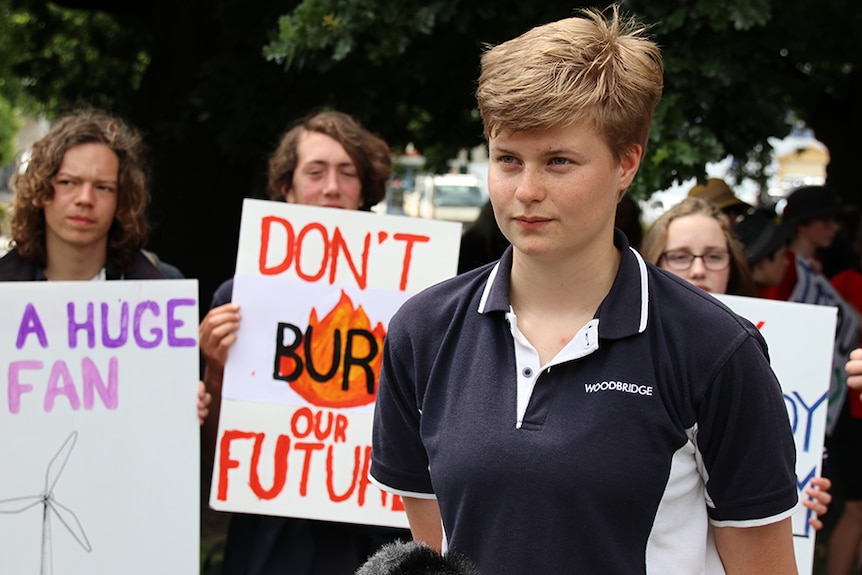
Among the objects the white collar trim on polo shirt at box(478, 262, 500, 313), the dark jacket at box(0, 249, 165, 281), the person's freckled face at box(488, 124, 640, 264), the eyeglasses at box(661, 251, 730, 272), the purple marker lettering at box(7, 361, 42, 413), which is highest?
the person's freckled face at box(488, 124, 640, 264)

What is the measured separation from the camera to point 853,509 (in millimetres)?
4723

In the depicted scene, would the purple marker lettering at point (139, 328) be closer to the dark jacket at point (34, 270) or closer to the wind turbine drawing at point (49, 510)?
the dark jacket at point (34, 270)

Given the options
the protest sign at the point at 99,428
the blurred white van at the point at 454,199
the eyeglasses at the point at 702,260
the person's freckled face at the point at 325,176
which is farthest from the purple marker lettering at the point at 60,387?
the blurred white van at the point at 454,199

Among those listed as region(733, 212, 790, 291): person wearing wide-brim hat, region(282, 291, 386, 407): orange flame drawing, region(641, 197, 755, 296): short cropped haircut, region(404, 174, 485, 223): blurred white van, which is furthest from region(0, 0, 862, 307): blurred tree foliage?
region(404, 174, 485, 223): blurred white van

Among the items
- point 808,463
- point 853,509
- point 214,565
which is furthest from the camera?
point 214,565

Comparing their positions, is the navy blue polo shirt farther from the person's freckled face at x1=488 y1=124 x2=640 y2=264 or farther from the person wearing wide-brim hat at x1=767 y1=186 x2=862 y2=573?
the person wearing wide-brim hat at x1=767 y1=186 x2=862 y2=573

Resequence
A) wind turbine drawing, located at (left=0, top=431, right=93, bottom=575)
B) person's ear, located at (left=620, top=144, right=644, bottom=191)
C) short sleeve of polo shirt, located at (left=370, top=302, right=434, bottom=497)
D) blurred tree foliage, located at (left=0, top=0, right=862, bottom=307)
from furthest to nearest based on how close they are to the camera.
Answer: blurred tree foliage, located at (left=0, top=0, right=862, bottom=307)
wind turbine drawing, located at (left=0, top=431, right=93, bottom=575)
short sleeve of polo shirt, located at (left=370, top=302, right=434, bottom=497)
person's ear, located at (left=620, top=144, right=644, bottom=191)

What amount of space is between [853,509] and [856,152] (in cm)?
594

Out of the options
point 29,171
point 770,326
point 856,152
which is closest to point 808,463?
point 770,326

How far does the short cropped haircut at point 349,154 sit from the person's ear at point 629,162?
170 cm

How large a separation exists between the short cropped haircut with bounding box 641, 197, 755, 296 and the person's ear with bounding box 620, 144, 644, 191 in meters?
1.45

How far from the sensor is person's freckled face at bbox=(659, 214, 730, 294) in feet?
9.89

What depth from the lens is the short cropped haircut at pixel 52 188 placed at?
2938mm

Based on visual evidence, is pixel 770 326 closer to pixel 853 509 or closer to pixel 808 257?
pixel 853 509
